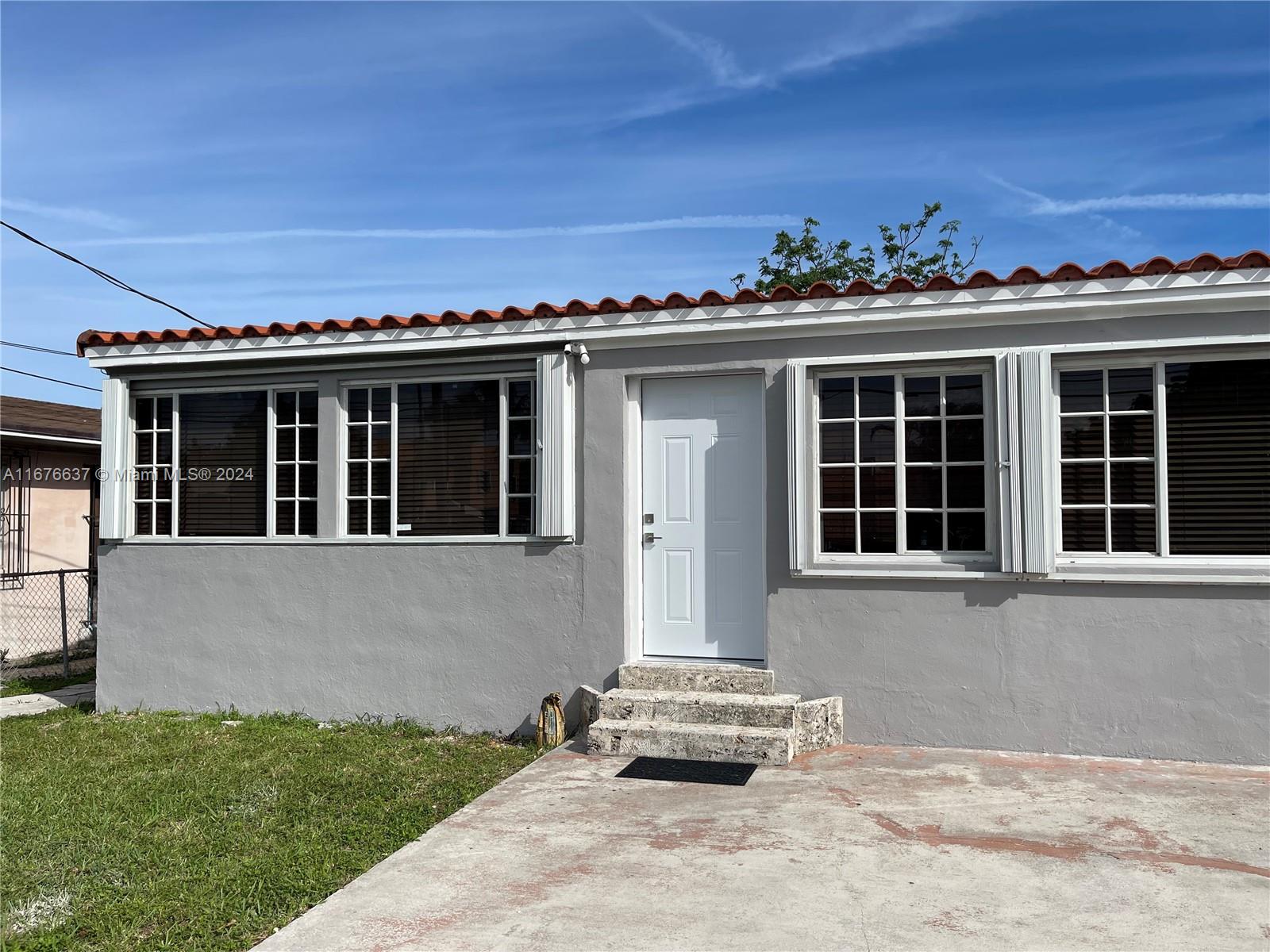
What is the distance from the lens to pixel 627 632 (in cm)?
670

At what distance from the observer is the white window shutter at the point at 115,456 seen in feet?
25.8

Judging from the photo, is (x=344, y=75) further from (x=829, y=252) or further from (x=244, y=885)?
(x=829, y=252)

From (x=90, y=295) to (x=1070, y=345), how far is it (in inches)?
628

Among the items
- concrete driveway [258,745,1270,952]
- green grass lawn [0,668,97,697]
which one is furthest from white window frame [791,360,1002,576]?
green grass lawn [0,668,97,697]

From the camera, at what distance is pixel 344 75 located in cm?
1084

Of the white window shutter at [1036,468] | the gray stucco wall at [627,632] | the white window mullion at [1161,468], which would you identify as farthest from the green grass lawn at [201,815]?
the white window mullion at [1161,468]

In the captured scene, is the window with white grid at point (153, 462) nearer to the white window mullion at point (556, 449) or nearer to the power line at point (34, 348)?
the white window mullion at point (556, 449)

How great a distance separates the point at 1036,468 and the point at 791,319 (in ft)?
5.87

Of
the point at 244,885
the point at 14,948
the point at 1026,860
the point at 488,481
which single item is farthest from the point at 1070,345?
the point at 14,948

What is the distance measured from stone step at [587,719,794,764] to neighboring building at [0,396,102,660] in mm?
8357

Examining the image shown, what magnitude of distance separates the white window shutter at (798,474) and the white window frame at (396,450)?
1.80 meters

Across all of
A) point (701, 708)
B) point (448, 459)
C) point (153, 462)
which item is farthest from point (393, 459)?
point (701, 708)

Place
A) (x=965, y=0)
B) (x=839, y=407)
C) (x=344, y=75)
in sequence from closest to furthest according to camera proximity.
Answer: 1. (x=839, y=407)
2. (x=965, y=0)
3. (x=344, y=75)

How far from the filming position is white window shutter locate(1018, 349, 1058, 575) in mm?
5867
